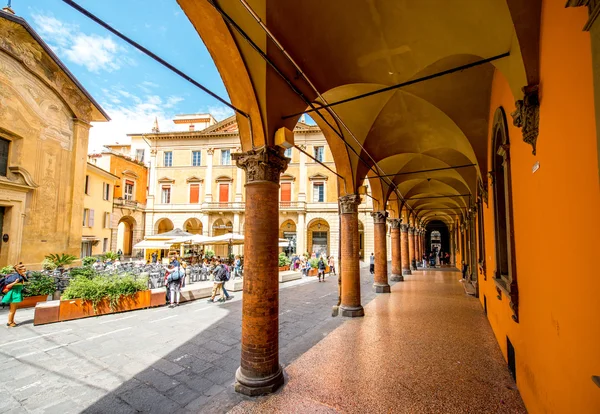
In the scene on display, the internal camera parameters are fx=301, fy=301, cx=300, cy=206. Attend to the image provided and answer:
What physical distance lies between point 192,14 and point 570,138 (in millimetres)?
4200

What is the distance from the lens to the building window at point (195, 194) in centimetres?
3078

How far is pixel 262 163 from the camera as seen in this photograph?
14.1ft

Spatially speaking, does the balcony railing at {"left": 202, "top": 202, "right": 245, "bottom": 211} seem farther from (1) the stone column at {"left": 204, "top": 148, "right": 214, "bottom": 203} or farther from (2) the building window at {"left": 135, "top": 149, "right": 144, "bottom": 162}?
(2) the building window at {"left": 135, "top": 149, "right": 144, "bottom": 162}

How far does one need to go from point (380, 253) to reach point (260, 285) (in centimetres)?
812

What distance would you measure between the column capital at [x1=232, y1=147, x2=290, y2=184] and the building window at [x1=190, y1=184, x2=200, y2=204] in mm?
27931

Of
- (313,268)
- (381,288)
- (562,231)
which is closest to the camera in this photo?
(562,231)

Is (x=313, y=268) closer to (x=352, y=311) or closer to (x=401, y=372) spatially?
(x=352, y=311)

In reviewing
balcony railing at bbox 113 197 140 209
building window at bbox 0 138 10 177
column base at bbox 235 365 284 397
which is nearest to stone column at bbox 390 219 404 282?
column base at bbox 235 365 284 397

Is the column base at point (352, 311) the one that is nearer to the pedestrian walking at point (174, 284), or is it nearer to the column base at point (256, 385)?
the column base at point (256, 385)

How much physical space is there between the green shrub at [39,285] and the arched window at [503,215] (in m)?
11.7

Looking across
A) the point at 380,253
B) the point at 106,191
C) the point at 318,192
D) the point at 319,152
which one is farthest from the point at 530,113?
the point at 319,152

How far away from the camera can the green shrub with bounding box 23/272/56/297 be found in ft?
29.2

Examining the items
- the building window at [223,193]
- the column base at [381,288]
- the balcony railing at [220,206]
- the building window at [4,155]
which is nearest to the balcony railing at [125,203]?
the balcony railing at [220,206]

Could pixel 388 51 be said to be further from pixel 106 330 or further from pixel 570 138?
pixel 106 330
